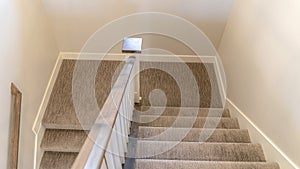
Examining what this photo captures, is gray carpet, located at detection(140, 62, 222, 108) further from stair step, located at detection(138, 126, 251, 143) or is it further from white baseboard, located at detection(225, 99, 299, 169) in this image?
stair step, located at detection(138, 126, 251, 143)

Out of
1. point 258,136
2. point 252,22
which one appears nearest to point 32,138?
point 258,136

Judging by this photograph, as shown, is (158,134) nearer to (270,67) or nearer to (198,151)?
(198,151)

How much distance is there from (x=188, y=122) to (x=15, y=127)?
1.55 metres

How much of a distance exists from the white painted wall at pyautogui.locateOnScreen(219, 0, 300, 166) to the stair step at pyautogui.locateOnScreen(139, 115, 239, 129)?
199 mm

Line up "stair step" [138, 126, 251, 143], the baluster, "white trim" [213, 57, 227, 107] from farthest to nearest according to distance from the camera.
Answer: "white trim" [213, 57, 227, 107]
"stair step" [138, 126, 251, 143]
the baluster

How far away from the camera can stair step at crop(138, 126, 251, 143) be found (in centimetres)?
264

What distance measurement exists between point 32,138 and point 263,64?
2300mm

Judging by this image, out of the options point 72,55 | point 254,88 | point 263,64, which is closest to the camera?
point 263,64

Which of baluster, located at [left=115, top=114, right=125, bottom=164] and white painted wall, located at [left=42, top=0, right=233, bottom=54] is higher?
white painted wall, located at [left=42, top=0, right=233, bottom=54]

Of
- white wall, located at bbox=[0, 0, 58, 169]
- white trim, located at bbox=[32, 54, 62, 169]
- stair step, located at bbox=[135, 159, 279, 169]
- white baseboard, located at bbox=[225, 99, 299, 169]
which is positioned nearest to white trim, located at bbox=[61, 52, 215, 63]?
white wall, located at bbox=[0, 0, 58, 169]

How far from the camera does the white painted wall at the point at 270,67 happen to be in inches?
80.0

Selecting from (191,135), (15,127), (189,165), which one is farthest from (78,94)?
(189,165)

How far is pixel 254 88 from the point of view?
9.11 feet

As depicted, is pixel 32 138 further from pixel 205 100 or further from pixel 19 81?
pixel 205 100
